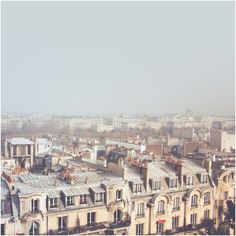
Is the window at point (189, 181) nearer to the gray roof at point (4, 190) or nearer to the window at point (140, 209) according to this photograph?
the window at point (140, 209)

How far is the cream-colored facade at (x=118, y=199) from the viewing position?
333 cm

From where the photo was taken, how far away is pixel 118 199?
3715mm

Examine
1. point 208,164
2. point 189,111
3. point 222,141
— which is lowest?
point 208,164

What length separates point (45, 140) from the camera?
Answer: 3.99 metres

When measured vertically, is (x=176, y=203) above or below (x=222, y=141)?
below

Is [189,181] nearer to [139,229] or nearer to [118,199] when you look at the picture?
[139,229]

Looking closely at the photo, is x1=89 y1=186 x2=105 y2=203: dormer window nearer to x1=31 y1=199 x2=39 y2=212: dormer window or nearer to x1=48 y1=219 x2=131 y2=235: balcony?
x1=48 y1=219 x2=131 y2=235: balcony

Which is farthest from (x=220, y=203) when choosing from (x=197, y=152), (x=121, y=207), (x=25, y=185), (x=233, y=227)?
(x=25, y=185)

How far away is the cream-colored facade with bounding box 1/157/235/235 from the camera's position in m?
→ 3.33

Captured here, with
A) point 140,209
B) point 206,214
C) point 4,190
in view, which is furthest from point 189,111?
point 4,190

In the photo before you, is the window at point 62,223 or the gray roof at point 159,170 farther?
the gray roof at point 159,170

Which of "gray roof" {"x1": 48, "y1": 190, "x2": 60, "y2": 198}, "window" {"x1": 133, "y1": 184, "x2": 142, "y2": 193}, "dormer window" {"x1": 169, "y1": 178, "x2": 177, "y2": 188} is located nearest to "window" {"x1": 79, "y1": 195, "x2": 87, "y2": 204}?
"gray roof" {"x1": 48, "y1": 190, "x2": 60, "y2": 198}

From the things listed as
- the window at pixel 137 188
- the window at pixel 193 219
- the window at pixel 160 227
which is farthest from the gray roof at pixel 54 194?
the window at pixel 193 219

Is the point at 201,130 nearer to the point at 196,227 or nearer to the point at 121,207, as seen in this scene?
the point at 196,227
